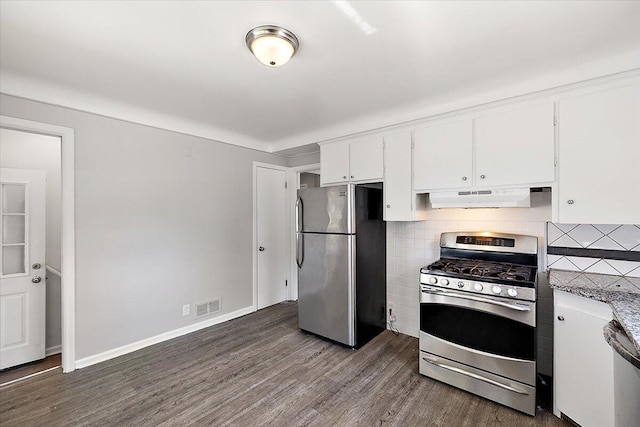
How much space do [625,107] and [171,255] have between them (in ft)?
13.2

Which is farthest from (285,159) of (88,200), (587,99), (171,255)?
(587,99)

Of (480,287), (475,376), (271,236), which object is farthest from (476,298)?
(271,236)

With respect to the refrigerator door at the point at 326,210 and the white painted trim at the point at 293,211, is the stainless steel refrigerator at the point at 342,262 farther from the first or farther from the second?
the white painted trim at the point at 293,211

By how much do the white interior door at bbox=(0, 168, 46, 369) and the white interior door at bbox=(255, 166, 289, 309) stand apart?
2.30m

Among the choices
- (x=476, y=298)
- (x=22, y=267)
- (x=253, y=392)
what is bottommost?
(x=253, y=392)

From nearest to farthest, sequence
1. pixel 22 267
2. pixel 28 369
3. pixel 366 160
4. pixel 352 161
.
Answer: pixel 28 369 < pixel 22 267 < pixel 366 160 < pixel 352 161

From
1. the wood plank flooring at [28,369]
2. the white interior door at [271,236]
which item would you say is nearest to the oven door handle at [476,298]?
the white interior door at [271,236]

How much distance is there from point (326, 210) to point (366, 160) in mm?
698

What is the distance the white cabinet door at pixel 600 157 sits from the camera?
1.85m

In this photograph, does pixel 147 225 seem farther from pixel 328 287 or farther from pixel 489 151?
pixel 489 151

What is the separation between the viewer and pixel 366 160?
3.15 meters

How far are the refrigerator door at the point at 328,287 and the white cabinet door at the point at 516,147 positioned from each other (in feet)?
4.51

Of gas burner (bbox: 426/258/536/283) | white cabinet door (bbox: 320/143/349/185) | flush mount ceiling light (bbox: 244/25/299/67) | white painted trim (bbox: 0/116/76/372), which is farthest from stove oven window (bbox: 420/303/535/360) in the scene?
white painted trim (bbox: 0/116/76/372)

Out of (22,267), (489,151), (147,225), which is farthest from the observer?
(147,225)
